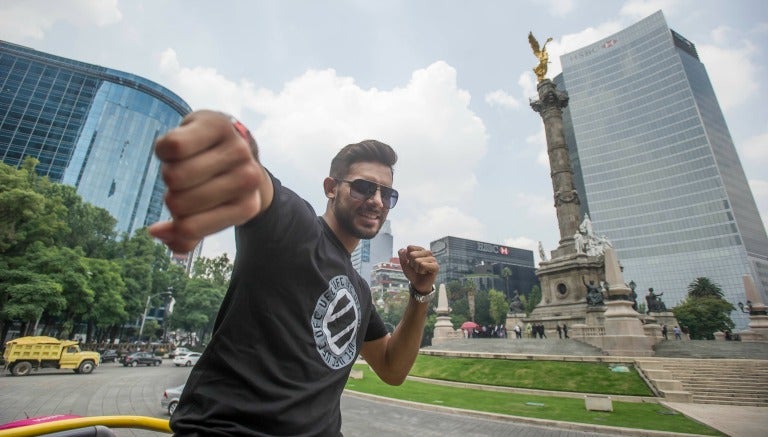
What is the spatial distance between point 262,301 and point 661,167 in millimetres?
112728

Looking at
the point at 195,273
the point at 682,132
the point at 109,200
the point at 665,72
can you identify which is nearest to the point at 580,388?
the point at 195,273

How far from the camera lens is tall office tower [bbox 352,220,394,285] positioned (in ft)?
491

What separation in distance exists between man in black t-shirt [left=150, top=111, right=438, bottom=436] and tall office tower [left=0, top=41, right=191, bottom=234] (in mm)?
81186

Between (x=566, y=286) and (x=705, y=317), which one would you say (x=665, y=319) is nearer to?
(x=566, y=286)

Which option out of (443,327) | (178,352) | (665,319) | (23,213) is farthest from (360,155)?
(178,352)

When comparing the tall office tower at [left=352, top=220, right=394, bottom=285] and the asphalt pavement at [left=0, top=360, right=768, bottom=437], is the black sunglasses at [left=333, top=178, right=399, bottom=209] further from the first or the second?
the tall office tower at [left=352, top=220, right=394, bottom=285]

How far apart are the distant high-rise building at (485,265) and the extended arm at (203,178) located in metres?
86.3

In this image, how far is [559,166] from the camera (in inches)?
1257

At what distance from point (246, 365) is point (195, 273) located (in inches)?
2134

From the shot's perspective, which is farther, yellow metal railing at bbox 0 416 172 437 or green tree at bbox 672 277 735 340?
green tree at bbox 672 277 735 340

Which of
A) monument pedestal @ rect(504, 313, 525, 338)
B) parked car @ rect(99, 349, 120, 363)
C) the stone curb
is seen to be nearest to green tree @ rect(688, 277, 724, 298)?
monument pedestal @ rect(504, 313, 525, 338)

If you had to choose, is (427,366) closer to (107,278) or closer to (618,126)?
(107,278)

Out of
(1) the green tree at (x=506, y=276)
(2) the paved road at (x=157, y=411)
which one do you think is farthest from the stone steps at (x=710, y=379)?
(1) the green tree at (x=506, y=276)

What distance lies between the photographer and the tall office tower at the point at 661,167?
7844 centimetres
